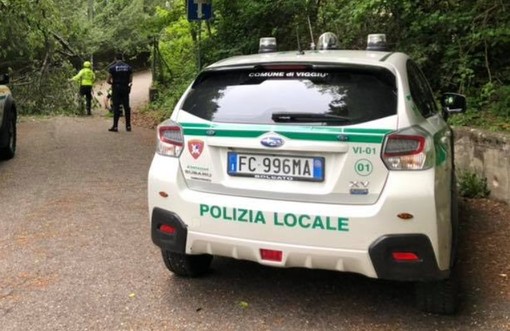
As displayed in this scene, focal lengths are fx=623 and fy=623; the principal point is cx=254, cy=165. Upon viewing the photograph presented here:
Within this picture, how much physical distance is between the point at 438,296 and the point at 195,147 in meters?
Answer: 1.82

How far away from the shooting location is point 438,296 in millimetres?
3980

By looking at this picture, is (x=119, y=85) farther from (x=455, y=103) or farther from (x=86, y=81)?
(x=455, y=103)

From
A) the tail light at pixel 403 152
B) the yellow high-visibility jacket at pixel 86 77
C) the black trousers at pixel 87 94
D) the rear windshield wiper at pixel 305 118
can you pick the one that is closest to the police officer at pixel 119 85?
the yellow high-visibility jacket at pixel 86 77

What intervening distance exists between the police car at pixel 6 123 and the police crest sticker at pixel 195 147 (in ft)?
19.6

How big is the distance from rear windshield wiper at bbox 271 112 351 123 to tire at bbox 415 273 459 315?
3.92 feet

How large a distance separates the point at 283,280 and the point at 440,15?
5.81 metres

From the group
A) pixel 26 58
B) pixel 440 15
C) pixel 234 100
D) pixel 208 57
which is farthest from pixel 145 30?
pixel 234 100

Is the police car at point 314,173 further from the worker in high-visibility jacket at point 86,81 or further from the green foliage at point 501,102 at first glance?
the worker in high-visibility jacket at point 86,81

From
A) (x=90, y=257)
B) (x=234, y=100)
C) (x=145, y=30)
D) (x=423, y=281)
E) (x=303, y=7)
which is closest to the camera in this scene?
(x=423, y=281)

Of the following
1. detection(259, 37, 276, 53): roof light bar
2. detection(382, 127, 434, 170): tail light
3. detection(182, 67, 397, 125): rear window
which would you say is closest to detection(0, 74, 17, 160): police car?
detection(259, 37, 276, 53): roof light bar

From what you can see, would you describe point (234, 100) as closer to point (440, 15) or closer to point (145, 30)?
point (440, 15)

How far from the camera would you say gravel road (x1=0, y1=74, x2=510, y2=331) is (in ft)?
13.2

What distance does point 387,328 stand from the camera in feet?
12.8

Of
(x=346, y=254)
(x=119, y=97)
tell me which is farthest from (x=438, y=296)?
(x=119, y=97)
